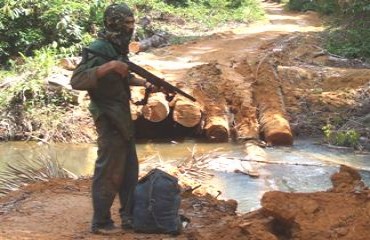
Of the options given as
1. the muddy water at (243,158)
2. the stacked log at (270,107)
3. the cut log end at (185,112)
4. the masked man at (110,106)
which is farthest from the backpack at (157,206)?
the cut log end at (185,112)

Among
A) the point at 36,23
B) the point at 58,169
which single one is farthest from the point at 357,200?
the point at 36,23

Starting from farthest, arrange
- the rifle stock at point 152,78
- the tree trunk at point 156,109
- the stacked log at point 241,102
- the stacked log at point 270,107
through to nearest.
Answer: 1. the stacked log at point 241,102
2. the tree trunk at point 156,109
3. the stacked log at point 270,107
4. the rifle stock at point 152,78

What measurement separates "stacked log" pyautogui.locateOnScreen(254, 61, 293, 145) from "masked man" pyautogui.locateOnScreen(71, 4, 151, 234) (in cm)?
577

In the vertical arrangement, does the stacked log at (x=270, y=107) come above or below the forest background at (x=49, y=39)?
below

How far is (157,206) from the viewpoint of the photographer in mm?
4535

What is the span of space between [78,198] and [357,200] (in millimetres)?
3153

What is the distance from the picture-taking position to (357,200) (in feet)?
13.5

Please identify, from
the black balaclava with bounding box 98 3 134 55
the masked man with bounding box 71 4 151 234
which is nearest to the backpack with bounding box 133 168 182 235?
the masked man with bounding box 71 4 151 234

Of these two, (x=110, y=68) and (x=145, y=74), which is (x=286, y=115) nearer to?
(x=145, y=74)

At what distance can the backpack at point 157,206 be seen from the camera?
4543 millimetres

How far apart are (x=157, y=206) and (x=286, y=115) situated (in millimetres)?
6712

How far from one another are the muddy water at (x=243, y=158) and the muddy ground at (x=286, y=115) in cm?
85

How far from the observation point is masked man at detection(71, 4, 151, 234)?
172 inches

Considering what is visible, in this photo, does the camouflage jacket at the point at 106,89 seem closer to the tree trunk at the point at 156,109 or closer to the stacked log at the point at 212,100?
the tree trunk at the point at 156,109
